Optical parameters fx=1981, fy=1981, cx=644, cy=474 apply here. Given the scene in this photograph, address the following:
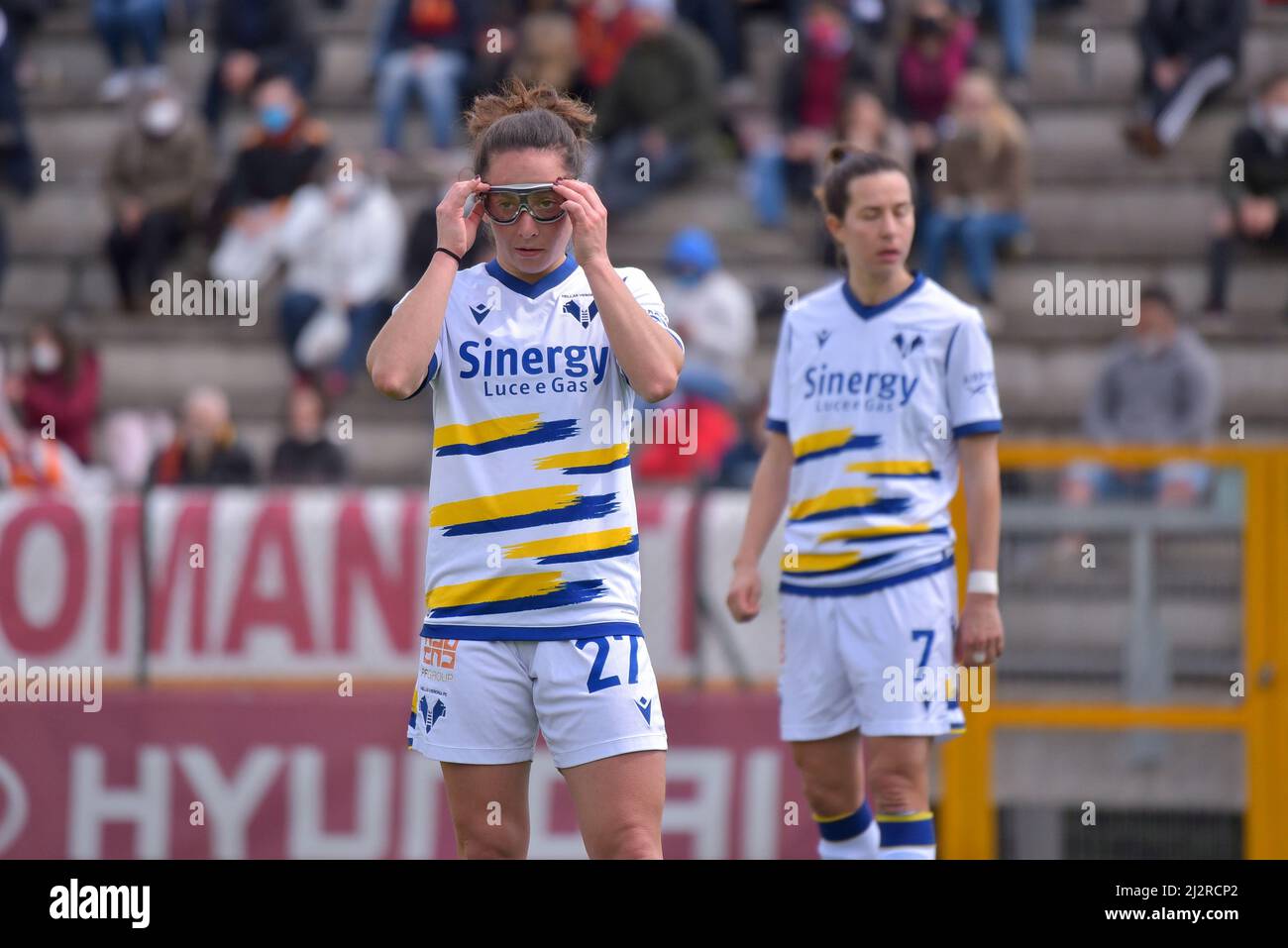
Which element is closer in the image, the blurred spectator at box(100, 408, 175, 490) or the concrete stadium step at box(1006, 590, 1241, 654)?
the concrete stadium step at box(1006, 590, 1241, 654)

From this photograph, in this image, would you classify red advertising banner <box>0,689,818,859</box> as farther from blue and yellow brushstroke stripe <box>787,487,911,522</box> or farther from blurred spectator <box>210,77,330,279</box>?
blurred spectator <box>210,77,330,279</box>

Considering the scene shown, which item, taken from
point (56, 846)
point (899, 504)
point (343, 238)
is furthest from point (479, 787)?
point (343, 238)

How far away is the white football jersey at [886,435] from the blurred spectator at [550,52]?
7249 millimetres

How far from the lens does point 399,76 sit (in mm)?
14133

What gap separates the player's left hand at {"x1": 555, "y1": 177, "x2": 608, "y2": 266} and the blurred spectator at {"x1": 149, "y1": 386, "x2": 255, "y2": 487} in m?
6.69

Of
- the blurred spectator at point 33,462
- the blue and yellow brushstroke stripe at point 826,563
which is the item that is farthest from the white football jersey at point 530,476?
the blurred spectator at point 33,462

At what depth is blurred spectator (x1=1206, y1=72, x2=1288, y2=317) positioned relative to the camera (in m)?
12.5

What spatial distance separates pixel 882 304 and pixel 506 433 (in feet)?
6.49

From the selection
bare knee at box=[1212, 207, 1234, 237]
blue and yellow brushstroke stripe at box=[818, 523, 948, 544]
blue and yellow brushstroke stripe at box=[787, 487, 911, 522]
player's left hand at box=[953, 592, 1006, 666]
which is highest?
bare knee at box=[1212, 207, 1234, 237]

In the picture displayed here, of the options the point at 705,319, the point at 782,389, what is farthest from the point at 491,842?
the point at 705,319

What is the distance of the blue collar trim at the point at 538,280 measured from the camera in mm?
5012

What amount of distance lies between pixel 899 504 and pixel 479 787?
1.99 metres

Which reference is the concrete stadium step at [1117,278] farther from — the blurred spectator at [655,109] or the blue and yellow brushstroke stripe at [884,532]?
the blue and yellow brushstroke stripe at [884,532]

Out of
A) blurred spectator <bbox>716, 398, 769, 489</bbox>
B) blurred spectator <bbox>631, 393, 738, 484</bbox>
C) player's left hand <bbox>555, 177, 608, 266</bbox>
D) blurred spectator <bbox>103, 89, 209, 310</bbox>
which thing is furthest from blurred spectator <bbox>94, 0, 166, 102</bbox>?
player's left hand <bbox>555, 177, 608, 266</bbox>
